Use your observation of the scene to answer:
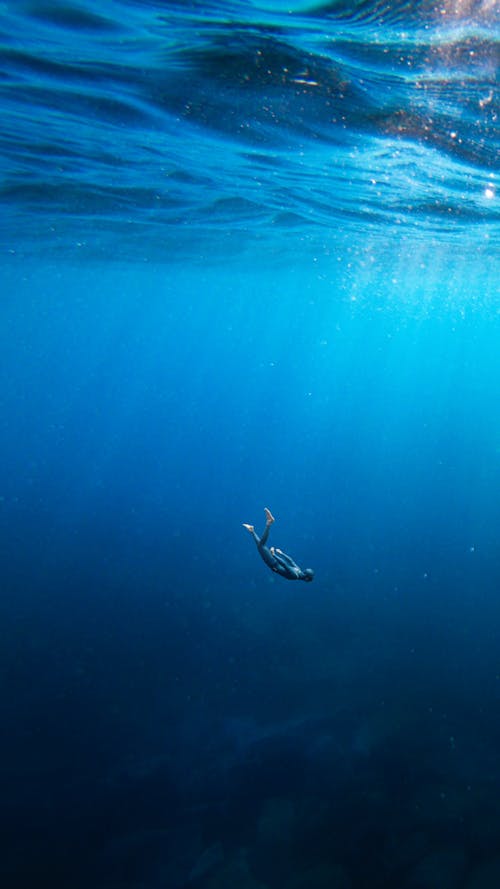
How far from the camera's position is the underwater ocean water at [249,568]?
7.47m

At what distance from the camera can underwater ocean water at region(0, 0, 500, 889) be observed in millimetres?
7473

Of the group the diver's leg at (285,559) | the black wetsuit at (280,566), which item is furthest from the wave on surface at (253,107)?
the diver's leg at (285,559)

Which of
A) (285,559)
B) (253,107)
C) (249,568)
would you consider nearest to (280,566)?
(285,559)

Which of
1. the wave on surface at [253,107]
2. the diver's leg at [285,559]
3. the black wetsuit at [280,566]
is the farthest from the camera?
the wave on surface at [253,107]

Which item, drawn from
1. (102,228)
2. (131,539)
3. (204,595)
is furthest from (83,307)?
(204,595)

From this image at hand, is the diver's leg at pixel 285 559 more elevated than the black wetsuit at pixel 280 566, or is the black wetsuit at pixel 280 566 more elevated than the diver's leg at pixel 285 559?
the black wetsuit at pixel 280 566

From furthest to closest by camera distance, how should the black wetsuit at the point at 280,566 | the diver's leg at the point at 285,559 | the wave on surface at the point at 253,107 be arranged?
1. the wave on surface at the point at 253,107
2. the diver's leg at the point at 285,559
3. the black wetsuit at the point at 280,566

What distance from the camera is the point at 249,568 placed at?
18.2 metres

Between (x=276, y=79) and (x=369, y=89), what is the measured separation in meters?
1.57

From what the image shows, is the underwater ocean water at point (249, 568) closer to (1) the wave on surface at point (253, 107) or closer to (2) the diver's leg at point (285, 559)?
(1) the wave on surface at point (253, 107)

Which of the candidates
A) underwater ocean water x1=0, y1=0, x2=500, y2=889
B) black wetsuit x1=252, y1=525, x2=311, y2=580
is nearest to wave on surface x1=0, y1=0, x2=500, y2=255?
underwater ocean water x1=0, y1=0, x2=500, y2=889

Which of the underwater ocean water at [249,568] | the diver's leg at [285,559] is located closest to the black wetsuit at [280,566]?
the diver's leg at [285,559]

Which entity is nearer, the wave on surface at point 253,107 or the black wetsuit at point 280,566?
the black wetsuit at point 280,566

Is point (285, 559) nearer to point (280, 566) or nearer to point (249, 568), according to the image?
point (280, 566)
